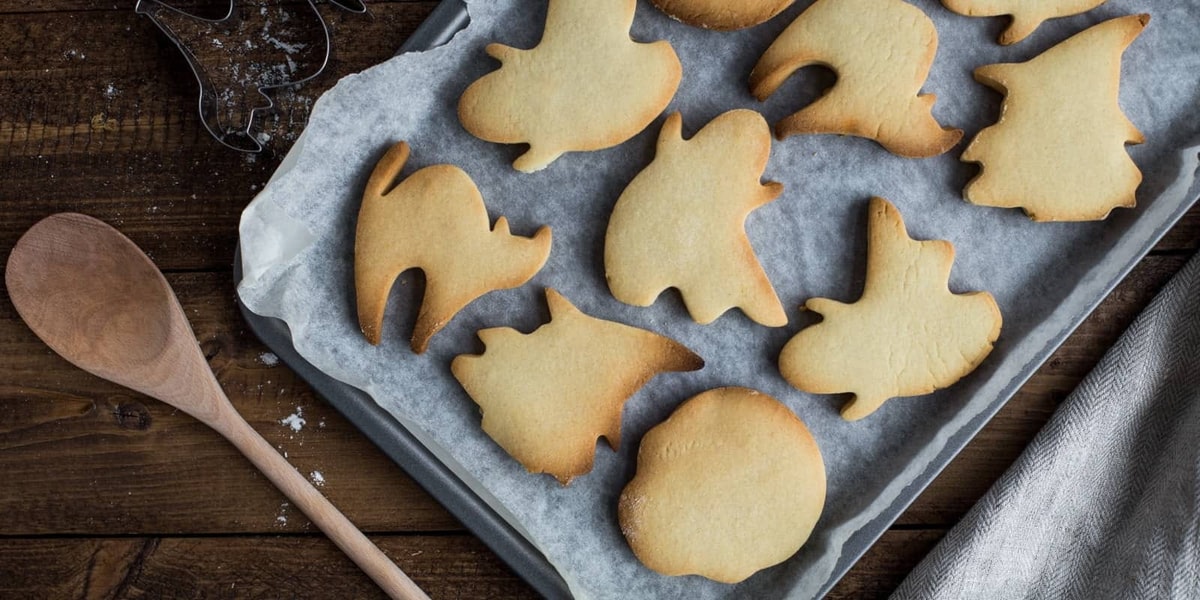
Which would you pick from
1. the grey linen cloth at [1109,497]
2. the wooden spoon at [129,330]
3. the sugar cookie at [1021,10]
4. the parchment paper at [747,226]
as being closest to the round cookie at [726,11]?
the parchment paper at [747,226]

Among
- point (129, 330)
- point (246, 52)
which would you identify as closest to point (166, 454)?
point (129, 330)

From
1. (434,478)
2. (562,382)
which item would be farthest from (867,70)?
(434,478)

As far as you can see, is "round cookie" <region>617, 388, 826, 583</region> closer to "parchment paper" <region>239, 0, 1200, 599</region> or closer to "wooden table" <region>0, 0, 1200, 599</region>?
"parchment paper" <region>239, 0, 1200, 599</region>

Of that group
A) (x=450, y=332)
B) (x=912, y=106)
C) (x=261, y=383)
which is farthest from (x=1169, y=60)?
(x=261, y=383)

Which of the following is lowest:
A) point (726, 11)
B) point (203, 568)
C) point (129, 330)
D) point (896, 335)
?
point (203, 568)

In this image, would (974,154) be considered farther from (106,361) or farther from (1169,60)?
(106,361)

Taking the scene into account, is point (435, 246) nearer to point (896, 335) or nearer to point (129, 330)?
point (129, 330)

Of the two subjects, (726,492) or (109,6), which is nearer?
(726,492)

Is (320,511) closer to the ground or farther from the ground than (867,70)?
closer to the ground
